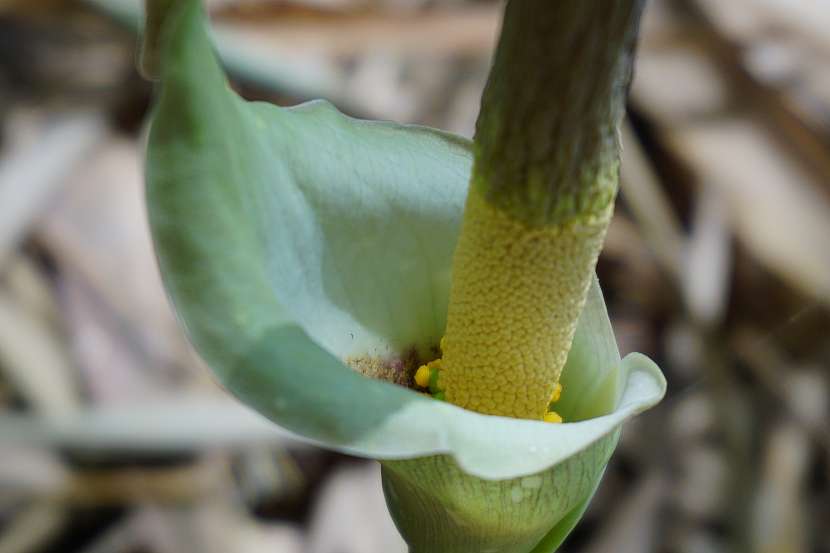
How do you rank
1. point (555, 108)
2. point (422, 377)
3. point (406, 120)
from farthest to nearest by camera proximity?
1. point (406, 120)
2. point (422, 377)
3. point (555, 108)

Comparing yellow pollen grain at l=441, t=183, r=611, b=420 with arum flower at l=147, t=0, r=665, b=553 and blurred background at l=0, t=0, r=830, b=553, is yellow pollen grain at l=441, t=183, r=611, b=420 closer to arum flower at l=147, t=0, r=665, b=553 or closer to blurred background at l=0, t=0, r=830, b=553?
arum flower at l=147, t=0, r=665, b=553

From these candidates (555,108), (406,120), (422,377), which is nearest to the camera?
(555,108)

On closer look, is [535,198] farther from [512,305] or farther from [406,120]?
[406,120]

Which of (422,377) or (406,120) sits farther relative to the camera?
(406,120)

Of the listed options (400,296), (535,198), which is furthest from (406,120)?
(535,198)

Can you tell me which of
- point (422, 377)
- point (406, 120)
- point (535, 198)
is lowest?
point (406, 120)

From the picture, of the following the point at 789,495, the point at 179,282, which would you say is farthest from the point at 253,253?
the point at 789,495

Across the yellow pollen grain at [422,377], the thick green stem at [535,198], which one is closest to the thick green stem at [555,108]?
the thick green stem at [535,198]

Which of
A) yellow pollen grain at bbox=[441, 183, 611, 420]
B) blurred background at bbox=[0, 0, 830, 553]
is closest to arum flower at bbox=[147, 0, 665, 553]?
yellow pollen grain at bbox=[441, 183, 611, 420]
